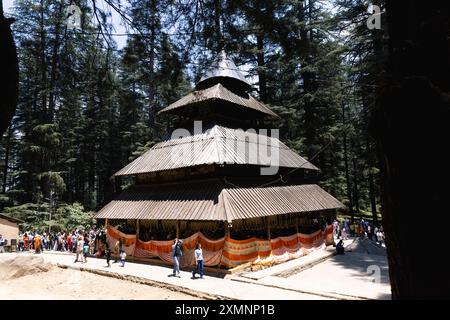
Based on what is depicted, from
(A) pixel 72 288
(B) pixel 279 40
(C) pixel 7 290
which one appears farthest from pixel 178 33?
(C) pixel 7 290

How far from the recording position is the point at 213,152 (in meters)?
18.0

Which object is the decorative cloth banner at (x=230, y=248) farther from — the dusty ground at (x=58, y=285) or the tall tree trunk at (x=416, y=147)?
the tall tree trunk at (x=416, y=147)

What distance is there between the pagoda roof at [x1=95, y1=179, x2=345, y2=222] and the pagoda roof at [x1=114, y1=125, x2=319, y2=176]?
1.42 m

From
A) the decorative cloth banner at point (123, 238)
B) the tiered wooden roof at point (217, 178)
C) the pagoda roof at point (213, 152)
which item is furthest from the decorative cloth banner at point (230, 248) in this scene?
the pagoda roof at point (213, 152)

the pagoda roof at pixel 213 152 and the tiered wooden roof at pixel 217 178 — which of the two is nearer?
the tiered wooden roof at pixel 217 178

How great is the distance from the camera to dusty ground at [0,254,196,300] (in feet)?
42.8

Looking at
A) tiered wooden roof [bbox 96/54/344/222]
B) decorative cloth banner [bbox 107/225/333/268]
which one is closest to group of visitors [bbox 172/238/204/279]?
decorative cloth banner [bbox 107/225/333/268]

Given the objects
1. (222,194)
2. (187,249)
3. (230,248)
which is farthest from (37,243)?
(230,248)

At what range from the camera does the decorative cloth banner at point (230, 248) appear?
52.7 ft

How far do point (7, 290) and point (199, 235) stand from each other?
29.2ft

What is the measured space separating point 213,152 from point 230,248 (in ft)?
17.5

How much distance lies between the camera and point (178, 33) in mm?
6859

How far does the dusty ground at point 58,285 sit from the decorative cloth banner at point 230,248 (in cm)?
341
